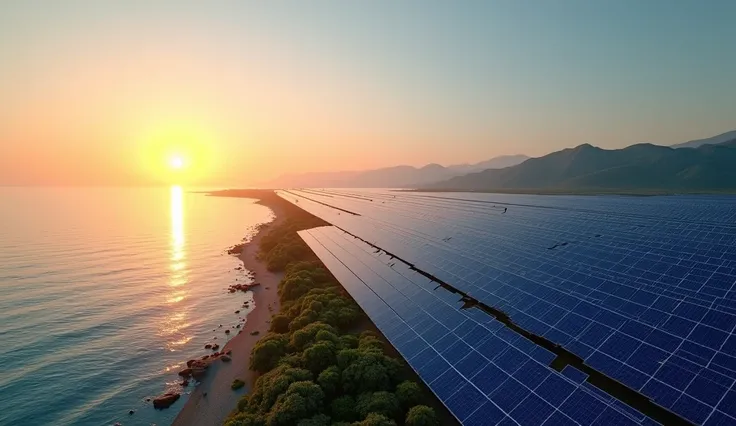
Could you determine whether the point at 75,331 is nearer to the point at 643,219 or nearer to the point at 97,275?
the point at 97,275

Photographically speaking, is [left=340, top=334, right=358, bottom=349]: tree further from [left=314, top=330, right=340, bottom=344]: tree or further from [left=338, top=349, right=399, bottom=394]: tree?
[left=338, top=349, right=399, bottom=394]: tree

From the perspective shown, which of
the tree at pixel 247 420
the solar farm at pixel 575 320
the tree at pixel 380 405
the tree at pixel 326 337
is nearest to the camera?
the solar farm at pixel 575 320

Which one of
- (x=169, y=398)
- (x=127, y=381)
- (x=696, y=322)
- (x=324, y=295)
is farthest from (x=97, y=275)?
(x=696, y=322)

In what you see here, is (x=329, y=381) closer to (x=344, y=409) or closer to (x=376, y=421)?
(x=344, y=409)

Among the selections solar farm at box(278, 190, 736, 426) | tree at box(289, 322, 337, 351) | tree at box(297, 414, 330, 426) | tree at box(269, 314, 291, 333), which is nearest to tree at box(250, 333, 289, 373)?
tree at box(289, 322, 337, 351)

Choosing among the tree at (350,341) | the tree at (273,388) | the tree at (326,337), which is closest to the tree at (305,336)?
the tree at (326,337)

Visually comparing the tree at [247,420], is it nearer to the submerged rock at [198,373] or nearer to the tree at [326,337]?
the tree at [326,337]
